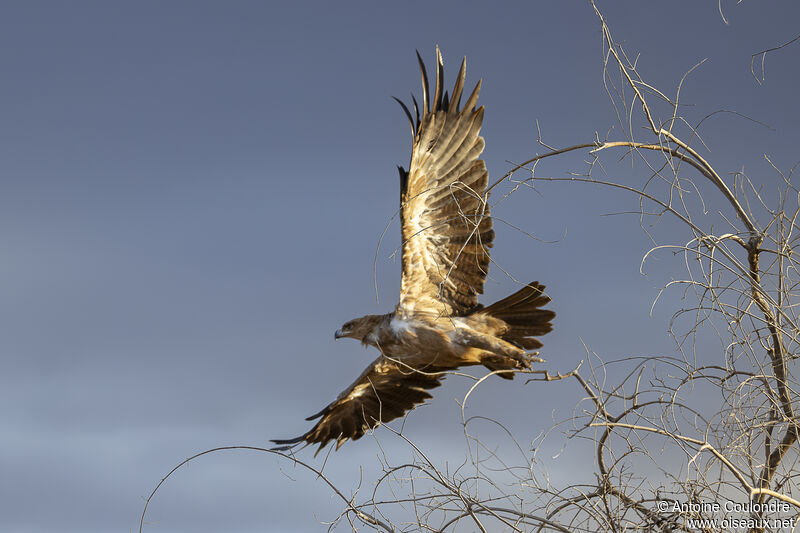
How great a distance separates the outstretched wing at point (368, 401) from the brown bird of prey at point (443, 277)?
0.03 metres

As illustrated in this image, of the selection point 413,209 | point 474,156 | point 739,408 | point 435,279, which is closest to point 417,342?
point 435,279

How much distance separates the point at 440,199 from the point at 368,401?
208cm

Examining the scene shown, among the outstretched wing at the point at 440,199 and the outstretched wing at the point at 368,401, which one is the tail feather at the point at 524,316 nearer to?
the outstretched wing at the point at 440,199

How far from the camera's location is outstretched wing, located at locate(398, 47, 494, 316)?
21.3 feet

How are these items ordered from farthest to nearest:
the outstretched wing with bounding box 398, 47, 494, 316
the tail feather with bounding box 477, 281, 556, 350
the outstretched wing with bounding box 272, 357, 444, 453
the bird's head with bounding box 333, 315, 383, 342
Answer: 1. the outstretched wing with bounding box 272, 357, 444, 453
2. the bird's head with bounding box 333, 315, 383, 342
3. the outstretched wing with bounding box 398, 47, 494, 316
4. the tail feather with bounding box 477, 281, 556, 350

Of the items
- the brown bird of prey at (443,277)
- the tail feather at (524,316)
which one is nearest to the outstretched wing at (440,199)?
the brown bird of prey at (443,277)

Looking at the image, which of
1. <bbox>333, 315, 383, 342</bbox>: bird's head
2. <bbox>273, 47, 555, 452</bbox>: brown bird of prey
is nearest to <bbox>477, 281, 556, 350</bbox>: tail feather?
<bbox>273, 47, 555, 452</bbox>: brown bird of prey

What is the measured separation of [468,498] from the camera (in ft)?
13.4

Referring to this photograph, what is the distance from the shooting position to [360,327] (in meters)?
6.78

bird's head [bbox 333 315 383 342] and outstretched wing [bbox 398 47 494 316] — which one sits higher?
outstretched wing [bbox 398 47 494 316]

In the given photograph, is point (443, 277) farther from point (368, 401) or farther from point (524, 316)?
point (368, 401)

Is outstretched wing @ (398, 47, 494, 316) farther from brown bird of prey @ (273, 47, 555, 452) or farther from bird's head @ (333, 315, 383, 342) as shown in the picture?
bird's head @ (333, 315, 383, 342)

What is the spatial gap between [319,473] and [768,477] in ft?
8.12

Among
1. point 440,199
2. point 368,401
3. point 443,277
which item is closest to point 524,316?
point 443,277
